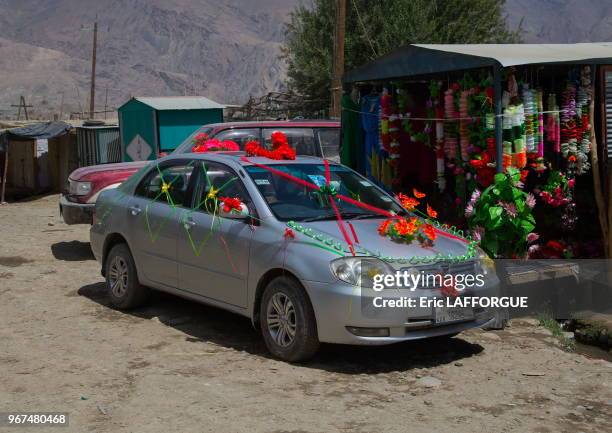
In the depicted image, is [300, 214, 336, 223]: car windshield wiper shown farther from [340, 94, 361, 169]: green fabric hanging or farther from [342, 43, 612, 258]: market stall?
[340, 94, 361, 169]: green fabric hanging

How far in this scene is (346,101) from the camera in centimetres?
1060

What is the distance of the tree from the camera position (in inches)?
1196

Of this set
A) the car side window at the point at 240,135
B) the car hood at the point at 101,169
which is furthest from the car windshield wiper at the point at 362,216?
the car hood at the point at 101,169

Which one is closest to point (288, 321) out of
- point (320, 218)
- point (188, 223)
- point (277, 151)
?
point (320, 218)

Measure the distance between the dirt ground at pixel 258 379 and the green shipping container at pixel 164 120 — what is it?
8905 millimetres

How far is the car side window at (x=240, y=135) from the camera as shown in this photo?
455 inches

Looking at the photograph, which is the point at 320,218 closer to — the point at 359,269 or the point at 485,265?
the point at 359,269

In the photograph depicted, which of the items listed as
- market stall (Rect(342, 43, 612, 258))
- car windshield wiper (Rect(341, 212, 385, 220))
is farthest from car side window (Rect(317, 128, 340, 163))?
car windshield wiper (Rect(341, 212, 385, 220))

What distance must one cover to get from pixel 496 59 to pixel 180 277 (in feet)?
11.2

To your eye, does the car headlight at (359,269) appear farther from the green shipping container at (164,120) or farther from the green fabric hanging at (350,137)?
the green shipping container at (164,120)

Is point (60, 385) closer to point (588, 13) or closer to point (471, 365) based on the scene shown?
point (471, 365)

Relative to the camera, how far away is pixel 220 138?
11.5m

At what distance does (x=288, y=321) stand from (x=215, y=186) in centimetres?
158

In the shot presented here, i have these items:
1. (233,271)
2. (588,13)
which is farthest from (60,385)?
(588,13)
